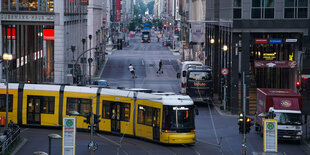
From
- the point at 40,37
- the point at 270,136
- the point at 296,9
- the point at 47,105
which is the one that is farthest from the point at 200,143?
the point at 40,37

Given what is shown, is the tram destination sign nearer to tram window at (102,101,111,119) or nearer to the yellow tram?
the yellow tram

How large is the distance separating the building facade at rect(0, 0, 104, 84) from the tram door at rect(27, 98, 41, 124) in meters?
19.8

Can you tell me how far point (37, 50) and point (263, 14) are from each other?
3463cm

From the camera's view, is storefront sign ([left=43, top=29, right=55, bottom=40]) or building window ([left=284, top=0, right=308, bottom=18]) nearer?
building window ([left=284, top=0, right=308, bottom=18])

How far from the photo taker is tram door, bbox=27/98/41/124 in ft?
137

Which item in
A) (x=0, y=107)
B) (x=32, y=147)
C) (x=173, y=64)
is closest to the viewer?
(x=32, y=147)

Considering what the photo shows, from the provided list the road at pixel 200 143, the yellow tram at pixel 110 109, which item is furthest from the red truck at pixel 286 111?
the yellow tram at pixel 110 109

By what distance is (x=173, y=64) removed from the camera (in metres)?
109

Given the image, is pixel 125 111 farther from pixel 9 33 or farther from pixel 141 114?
pixel 9 33

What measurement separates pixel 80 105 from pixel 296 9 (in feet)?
67.5

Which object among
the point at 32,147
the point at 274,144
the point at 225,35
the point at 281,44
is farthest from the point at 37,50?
the point at 274,144

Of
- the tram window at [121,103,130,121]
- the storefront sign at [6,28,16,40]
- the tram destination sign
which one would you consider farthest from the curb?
the storefront sign at [6,28,16,40]

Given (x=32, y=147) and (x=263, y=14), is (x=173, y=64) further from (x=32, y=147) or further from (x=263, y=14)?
(x=32, y=147)

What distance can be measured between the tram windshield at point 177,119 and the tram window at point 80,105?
22.5ft
